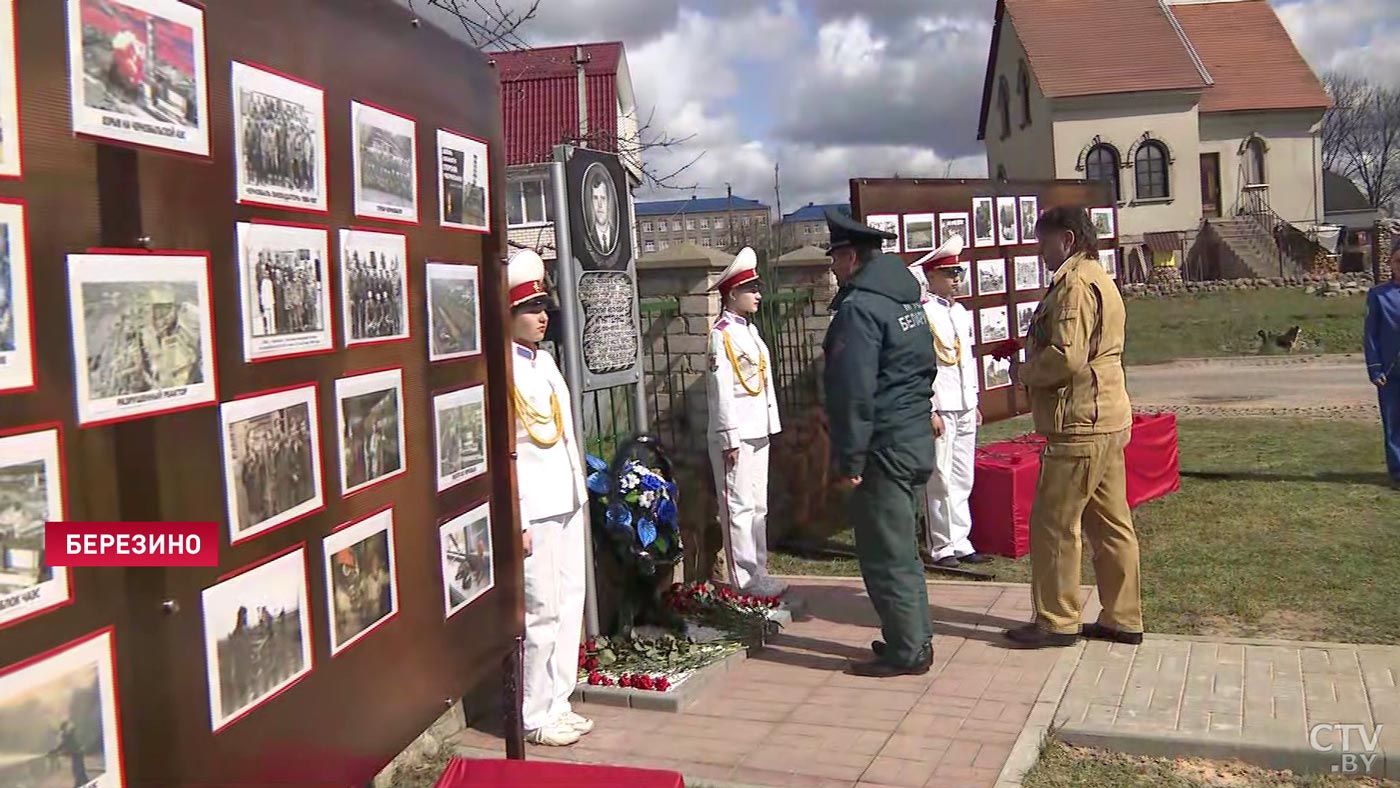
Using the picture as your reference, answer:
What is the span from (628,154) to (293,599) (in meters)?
7.23

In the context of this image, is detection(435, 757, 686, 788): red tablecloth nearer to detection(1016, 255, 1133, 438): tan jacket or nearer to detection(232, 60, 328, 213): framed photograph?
detection(232, 60, 328, 213): framed photograph

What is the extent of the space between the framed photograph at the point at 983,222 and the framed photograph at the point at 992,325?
0.55 metres

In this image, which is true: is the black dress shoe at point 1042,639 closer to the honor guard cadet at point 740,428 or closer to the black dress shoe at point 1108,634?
the black dress shoe at point 1108,634

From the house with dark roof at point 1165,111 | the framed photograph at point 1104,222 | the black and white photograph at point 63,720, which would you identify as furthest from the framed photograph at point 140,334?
the house with dark roof at point 1165,111

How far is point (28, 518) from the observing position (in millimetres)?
1812

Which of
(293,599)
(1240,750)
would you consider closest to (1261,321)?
(1240,750)

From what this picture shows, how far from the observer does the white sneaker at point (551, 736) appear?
4.58 metres

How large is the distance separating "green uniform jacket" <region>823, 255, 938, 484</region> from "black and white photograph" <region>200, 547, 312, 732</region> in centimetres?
304

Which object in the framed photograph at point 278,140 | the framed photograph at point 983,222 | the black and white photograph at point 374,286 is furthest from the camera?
the framed photograph at point 983,222

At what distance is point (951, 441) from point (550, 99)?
51.2ft

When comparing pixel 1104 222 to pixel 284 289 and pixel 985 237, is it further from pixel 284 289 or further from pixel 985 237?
pixel 284 289

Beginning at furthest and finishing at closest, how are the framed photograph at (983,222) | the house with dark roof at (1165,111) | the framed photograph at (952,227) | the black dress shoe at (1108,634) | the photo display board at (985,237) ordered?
the house with dark roof at (1165,111) < the framed photograph at (983,222) < the framed photograph at (952,227) < the photo display board at (985,237) < the black dress shoe at (1108,634)

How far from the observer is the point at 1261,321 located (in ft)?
78.4

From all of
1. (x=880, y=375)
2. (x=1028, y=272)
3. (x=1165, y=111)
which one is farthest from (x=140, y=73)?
(x=1165, y=111)
